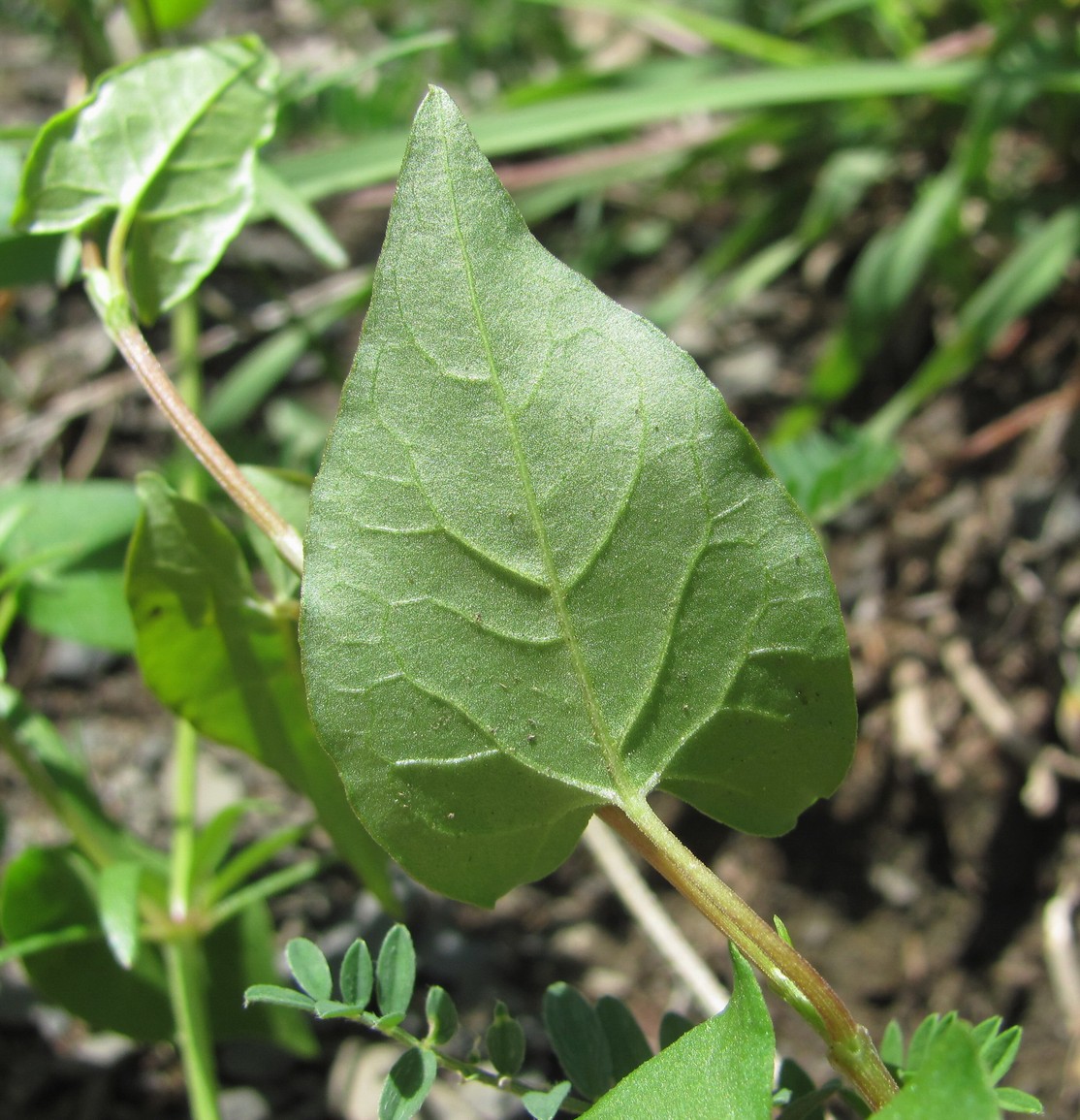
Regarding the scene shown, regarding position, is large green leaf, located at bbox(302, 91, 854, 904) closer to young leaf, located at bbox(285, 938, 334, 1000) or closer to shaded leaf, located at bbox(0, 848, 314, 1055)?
young leaf, located at bbox(285, 938, 334, 1000)

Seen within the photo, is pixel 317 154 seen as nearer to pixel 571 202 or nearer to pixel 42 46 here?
pixel 571 202

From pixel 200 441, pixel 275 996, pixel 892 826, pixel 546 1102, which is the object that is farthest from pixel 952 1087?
pixel 892 826

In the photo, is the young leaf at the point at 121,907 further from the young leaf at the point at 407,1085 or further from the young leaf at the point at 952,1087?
the young leaf at the point at 952,1087

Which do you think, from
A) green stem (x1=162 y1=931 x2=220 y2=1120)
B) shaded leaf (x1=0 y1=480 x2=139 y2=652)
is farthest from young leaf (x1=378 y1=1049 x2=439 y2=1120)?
shaded leaf (x1=0 y1=480 x2=139 y2=652)

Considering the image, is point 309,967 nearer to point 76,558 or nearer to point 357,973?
point 357,973

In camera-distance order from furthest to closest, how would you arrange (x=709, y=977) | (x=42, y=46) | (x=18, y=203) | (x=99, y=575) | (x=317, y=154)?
(x=42, y=46), (x=317, y=154), (x=99, y=575), (x=709, y=977), (x=18, y=203)

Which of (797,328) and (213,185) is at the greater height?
(213,185)

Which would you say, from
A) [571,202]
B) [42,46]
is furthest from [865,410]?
[42,46]
